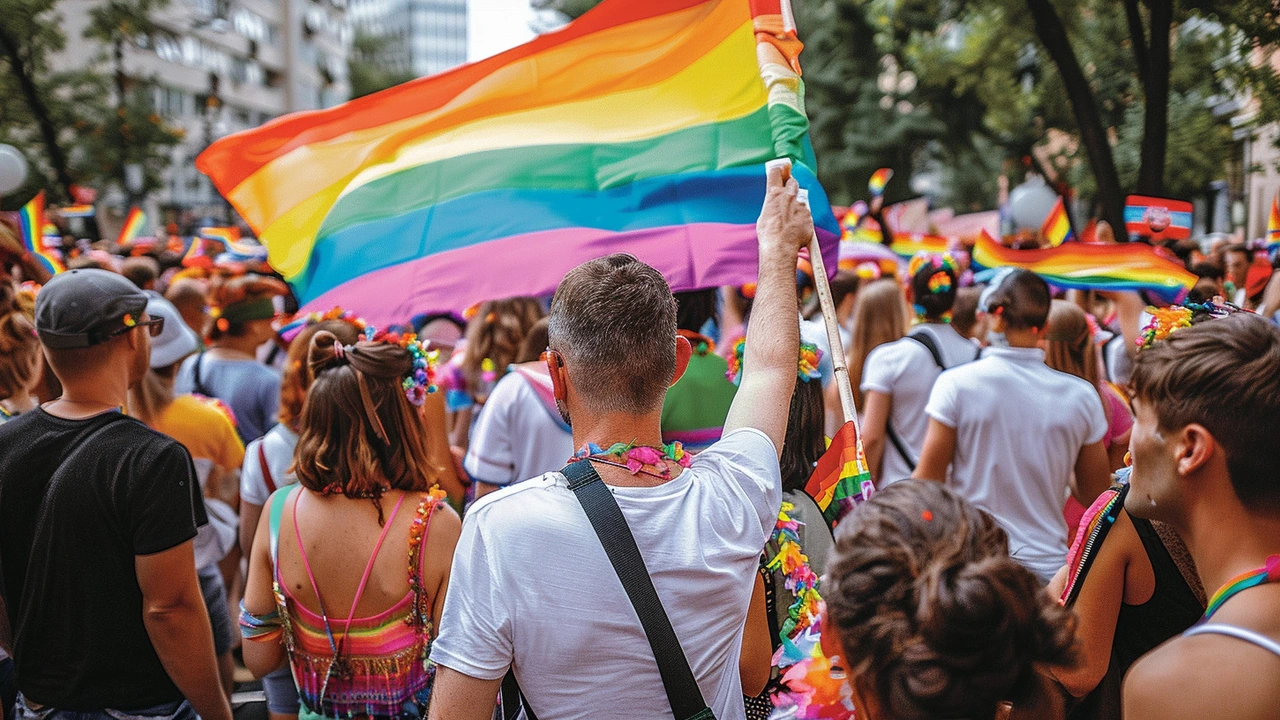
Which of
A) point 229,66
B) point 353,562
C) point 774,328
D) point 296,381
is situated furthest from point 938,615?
point 229,66

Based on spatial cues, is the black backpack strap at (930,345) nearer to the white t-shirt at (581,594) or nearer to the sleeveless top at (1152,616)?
the sleeveless top at (1152,616)

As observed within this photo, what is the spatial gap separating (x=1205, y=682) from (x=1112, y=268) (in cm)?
362

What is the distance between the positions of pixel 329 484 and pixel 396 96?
5.76 feet

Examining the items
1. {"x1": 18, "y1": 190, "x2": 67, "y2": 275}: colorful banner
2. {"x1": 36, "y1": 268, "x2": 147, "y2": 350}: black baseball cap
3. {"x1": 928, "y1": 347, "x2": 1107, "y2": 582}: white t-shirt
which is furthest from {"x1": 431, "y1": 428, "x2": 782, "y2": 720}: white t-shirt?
{"x1": 18, "y1": 190, "x2": 67, "y2": 275}: colorful banner

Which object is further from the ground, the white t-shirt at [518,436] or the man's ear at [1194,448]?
the man's ear at [1194,448]

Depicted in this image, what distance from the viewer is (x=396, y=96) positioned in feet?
14.0

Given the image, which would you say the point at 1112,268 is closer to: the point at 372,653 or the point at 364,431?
the point at 364,431

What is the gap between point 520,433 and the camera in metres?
4.63

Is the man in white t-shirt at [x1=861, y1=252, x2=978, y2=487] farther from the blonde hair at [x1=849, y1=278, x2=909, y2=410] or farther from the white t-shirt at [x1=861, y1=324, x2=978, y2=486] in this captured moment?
the blonde hair at [x1=849, y1=278, x2=909, y2=410]

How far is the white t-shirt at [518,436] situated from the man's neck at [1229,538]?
2.94 metres

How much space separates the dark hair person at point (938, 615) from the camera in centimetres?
151

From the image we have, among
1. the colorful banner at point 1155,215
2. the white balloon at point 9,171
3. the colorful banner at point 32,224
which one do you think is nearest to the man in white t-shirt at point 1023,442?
the colorful banner at point 1155,215

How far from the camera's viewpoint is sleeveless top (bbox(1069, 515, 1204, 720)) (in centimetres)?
251

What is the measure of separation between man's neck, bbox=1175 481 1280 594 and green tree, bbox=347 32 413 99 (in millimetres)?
69193
